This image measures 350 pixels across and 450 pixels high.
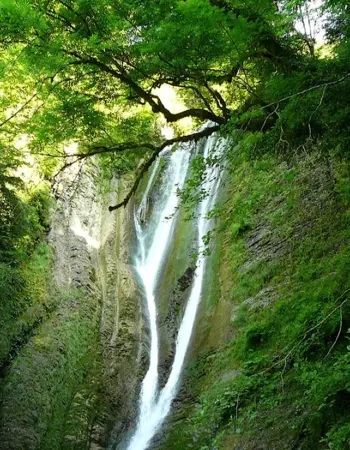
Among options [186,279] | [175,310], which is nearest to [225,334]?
[175,310]

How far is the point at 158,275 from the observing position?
15984mm

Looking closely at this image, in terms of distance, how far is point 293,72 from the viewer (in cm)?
619

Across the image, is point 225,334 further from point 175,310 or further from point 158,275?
point 158,275

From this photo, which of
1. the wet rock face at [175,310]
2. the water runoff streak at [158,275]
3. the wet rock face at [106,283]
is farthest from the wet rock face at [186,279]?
the wet rock face at [106,283]

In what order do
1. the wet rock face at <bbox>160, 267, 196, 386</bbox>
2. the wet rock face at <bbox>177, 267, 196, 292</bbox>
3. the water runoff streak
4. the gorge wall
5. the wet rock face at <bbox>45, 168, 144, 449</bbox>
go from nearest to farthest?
the gorge wall < the water runoff streak < the wet rock face at <bbox>45, 168, 144, 449</bbox> < the wet rock face at <bbox>160, 267, 196, 386</bbox> < the wet rock face at <bbox>177, 267, 196, 292</bbox>

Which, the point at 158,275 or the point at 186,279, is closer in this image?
the point at 186,279

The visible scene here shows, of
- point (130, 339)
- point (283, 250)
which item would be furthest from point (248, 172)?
point (130, 339)

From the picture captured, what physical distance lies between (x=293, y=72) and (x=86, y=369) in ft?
29.5

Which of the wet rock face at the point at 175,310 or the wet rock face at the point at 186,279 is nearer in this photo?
the wet rock face at the point at 175,310

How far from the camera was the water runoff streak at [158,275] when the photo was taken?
9844 millimetres

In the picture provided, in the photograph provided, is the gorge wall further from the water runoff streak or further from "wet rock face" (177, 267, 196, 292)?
the water runoff streak

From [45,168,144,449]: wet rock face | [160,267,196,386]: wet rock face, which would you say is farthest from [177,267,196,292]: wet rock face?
[45,168,144,449]: wet rock face

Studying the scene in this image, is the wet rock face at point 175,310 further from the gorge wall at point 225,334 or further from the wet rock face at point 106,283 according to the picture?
the wet rock face at point 106,283

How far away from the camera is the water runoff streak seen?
9.84 meters
